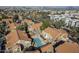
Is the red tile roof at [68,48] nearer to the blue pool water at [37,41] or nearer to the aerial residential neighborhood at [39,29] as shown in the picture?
the aerial residential neighborhood at [39,29]

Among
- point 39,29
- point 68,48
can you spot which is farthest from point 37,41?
point 68,48

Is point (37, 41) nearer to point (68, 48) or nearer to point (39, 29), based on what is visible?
point (39, 29)

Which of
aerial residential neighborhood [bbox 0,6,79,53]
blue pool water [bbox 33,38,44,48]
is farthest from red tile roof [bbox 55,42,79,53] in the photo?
blue pool water [bbox 33,38,44,48]

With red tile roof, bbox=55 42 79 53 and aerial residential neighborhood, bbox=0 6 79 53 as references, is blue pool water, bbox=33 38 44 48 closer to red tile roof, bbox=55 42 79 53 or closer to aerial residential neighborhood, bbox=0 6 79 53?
aerial residential neighborhood, bbox=0 6 79 53

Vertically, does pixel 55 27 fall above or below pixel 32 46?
above

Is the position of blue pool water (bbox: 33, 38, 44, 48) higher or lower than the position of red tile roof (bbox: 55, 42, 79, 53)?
higher

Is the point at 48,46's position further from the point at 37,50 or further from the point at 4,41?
the point at 4,41

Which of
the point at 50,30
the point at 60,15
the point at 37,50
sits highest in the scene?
the point at 60,15

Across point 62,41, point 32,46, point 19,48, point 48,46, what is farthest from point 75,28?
point 19,48

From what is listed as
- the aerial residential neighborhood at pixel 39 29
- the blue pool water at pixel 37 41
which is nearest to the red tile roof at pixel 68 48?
the aerial residential neighborhood at pixel 39 29
